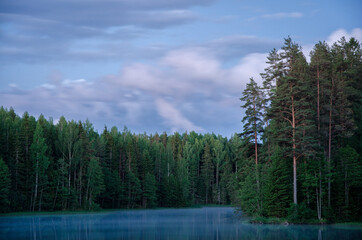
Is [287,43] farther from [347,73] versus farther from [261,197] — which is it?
[261,197]

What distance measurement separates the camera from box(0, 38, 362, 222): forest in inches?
1855

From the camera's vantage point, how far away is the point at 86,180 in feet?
286

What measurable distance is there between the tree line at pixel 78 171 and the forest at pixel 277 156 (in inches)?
9.0

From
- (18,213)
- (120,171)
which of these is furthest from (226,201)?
(18,213)

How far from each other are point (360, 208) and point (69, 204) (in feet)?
180

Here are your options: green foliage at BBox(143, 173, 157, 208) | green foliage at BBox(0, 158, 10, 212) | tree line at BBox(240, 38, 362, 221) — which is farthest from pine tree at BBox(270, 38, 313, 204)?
green foliage at BBox(143, 173, 157, 208)

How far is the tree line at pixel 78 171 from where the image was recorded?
250ft

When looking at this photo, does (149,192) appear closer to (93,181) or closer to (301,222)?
(93,181)

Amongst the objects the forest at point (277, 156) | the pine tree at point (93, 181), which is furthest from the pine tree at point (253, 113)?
the pine tree at point (93, 181)

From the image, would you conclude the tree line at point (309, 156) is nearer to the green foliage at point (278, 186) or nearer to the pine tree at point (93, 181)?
the green foliage at point (278, 186)

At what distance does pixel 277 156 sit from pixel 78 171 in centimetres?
5316

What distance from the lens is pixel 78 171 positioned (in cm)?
8988

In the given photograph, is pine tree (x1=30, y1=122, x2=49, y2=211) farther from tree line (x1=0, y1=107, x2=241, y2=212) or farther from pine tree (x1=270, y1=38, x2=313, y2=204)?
pine tree (x1=270, y1=38, x2=313, y2=204)

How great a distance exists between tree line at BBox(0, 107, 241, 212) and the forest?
23cm
